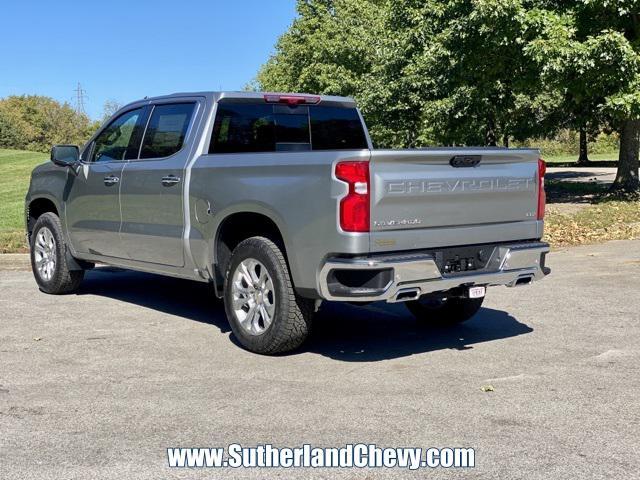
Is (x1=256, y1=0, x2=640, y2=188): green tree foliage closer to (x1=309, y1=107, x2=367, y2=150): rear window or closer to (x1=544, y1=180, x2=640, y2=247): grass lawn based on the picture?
(x1=544, y1=180, x2=640, y2=247): grass lawn

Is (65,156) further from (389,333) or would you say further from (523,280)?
(523,280)

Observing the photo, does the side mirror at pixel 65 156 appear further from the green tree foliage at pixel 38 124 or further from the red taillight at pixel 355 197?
the green tree foliage at pixel 38 124

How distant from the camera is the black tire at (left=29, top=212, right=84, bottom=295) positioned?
26.8ft

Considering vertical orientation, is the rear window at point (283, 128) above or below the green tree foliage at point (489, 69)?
below

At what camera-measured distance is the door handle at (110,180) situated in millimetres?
7230

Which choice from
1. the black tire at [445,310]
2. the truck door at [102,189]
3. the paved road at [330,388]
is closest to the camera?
the paved road at [330,388]

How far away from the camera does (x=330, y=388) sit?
5.03 metres

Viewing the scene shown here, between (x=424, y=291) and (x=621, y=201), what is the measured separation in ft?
47.2

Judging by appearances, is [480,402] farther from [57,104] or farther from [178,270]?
[57,104]

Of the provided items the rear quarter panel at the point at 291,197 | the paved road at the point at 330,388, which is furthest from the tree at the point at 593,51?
the rear quarter panel at the point at 291,197

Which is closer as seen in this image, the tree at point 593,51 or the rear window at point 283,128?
the rear window at point 283,128

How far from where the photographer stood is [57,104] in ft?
336

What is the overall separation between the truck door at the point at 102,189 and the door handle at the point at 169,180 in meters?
0.74

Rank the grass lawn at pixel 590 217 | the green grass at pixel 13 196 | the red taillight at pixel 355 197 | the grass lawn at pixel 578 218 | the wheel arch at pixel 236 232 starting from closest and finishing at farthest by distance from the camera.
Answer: the red taillight at pixel 355 197, the wheel arch at pixel 236 232, the green grass at pixel 13 196, the grass lawn at pixel 578 218, the grass lawn at pixel 590 217
